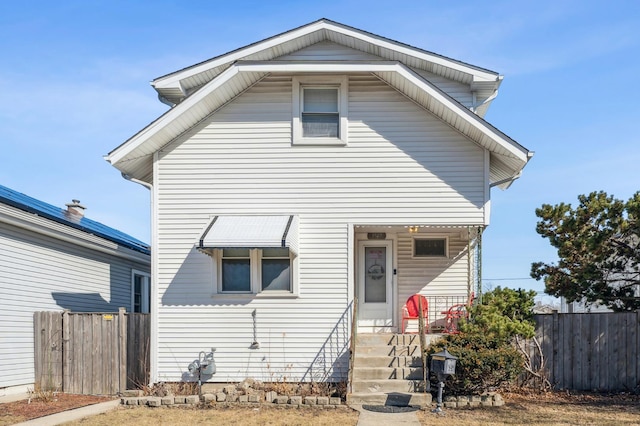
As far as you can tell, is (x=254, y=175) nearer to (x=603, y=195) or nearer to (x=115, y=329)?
(x=115, y=329)

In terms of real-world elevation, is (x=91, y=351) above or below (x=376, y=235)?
below

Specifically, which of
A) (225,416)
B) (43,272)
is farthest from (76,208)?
(225,416)

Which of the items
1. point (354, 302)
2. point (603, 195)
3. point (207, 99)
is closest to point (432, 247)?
point (354, 302)

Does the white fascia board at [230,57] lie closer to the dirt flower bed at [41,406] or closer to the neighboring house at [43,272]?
the neighboring house at [43,272]

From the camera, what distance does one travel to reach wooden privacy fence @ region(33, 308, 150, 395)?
44.0 ft

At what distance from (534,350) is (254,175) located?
22.8 feet

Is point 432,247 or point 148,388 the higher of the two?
point 432,247

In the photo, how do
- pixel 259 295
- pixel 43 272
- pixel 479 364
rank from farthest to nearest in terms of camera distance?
pixel 43 272 < pixel 259 295 < pixel 479 364

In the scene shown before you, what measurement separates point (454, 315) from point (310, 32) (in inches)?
268

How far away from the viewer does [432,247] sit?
14914 mm

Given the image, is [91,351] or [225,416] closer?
[225,416]

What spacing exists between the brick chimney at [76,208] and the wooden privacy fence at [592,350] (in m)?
14.0

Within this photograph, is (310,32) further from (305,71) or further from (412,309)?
(412,309)

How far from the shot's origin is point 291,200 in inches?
524
